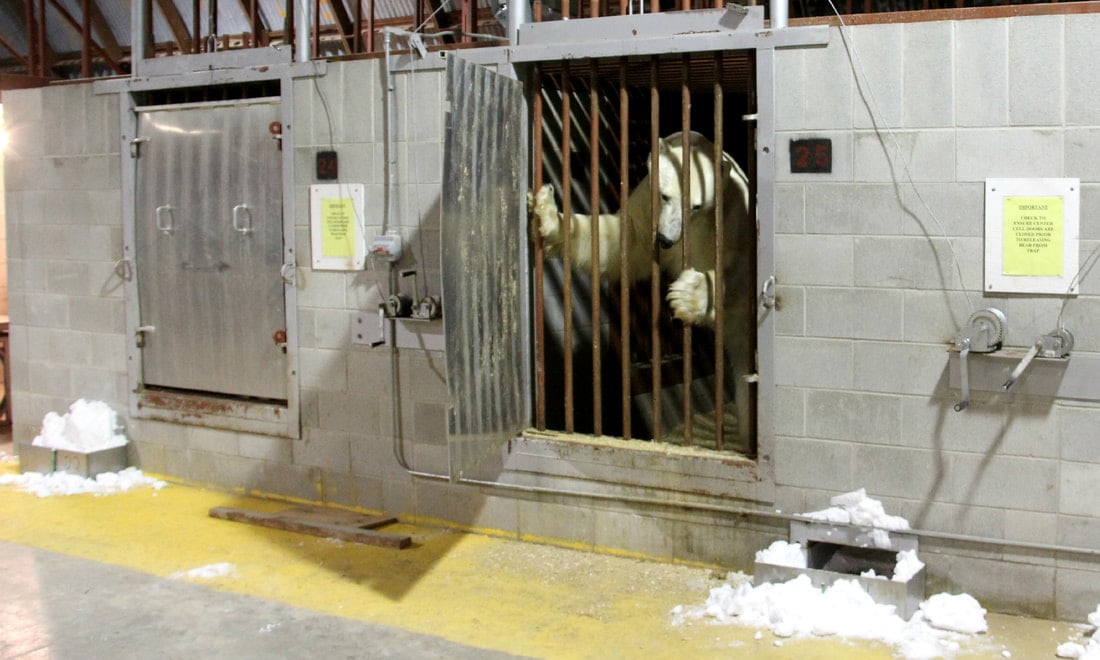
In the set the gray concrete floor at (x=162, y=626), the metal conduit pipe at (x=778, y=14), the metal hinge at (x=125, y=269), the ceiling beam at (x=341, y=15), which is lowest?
the gray concrete floor at (x=162, y=626)

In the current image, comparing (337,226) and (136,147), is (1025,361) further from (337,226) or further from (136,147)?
(136,147)

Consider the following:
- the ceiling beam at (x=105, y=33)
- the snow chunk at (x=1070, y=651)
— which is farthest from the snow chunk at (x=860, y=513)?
the ceiling beam at (x=105, y=33)

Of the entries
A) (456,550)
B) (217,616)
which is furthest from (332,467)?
(217,616)

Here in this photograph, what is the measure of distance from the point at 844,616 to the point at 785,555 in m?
0.32

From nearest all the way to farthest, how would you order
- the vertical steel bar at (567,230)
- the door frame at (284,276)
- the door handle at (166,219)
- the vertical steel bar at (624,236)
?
the vertical steel bar at (624,236) → the vertical steel bar at (567,230) → the door frame at (284,276) → the door handle at (166,219)

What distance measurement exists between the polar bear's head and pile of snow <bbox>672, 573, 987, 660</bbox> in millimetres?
1194

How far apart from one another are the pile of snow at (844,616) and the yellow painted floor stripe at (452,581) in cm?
5

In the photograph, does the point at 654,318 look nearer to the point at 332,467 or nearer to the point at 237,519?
the point at 332,467

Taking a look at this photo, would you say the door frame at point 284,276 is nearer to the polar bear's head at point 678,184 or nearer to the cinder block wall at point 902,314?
the cinder block wall at point 902,314

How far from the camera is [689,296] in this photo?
3643mm


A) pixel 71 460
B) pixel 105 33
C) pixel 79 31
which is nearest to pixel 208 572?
pixel 71 460

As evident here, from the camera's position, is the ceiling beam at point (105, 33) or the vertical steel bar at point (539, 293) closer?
the vertical steel bar at point (539, 293)

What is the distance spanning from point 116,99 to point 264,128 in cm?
85

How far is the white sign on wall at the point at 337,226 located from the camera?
417cm
